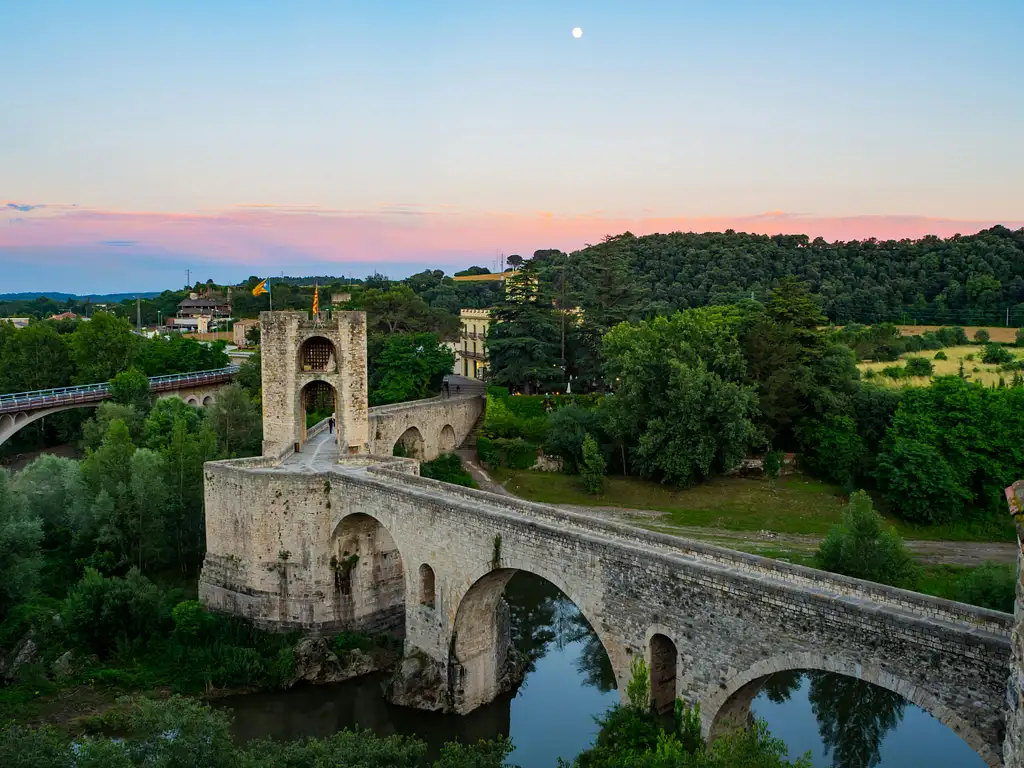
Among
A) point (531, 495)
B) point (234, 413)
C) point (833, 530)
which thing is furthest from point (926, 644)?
point (234, 413)

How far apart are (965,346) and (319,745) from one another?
51437mm

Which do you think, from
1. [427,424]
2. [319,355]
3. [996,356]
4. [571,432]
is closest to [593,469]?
[571,432]

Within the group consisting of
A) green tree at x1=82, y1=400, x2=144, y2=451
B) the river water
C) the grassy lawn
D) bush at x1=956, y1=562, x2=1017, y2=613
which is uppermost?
green tree at x1=82, y1=400, x2=144, y2=451

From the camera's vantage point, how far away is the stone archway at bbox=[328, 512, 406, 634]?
24.8m

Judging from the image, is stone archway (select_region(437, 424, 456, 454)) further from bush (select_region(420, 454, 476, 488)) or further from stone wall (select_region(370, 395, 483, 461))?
bush (select_region(420, 454, 476, 488))

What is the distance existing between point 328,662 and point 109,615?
6.51 m

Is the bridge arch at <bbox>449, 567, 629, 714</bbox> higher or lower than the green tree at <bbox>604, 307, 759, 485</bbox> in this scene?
lower

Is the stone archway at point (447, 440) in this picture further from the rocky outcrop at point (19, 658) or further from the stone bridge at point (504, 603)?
the rocky outcrop at point (19, 658)

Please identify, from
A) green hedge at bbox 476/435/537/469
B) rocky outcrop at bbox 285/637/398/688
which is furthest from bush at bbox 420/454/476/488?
rocky outcrop at bbox 285/637/398/688

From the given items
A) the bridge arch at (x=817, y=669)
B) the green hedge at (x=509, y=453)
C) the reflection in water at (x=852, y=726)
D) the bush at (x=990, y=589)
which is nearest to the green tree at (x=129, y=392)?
the green hedge at (x=509, y=453)

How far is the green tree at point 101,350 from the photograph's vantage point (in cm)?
5247

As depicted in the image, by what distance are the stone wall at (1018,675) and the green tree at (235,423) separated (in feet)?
115

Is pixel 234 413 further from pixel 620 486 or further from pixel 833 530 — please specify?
pixel 833 530

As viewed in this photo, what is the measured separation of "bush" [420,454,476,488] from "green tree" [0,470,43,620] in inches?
678
